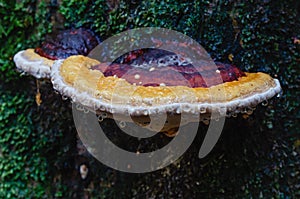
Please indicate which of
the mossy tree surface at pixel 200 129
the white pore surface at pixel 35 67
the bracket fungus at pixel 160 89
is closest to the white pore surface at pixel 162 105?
the bracket fungus at pixel 160 89

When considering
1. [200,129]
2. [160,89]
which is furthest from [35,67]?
[200,129]

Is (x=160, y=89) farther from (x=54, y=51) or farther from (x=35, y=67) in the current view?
(x=54, y=51)

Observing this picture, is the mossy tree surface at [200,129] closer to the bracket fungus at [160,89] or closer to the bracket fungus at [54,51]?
the bracket fungus at [54,51]

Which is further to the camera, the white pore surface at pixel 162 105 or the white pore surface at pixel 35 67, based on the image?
the white pore surface at pixel 35 67

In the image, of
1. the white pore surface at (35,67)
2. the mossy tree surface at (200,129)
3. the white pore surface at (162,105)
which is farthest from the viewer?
the mossy tree surface at (200,129)

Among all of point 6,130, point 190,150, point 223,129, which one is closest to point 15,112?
point 6,130

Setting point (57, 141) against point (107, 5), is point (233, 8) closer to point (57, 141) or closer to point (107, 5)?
point (107, 5)

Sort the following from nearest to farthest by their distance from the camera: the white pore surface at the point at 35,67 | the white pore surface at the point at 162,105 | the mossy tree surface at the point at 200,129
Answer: the white pore surface at the point at 162,105
the white pore surface at the point at 35,67
the mossy tree surface at the point at 200,129

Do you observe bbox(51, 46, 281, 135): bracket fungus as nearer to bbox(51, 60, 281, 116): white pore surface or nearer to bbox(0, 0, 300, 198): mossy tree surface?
bbox(51, 60, 281, 116): white pore surface
